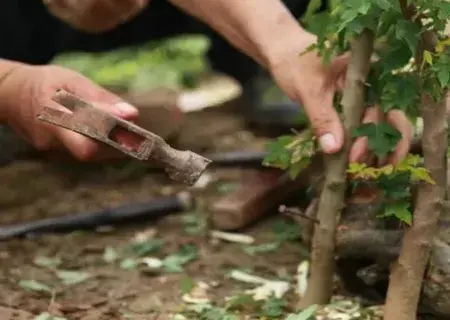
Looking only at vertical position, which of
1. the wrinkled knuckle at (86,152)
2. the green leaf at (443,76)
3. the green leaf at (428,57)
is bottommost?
the wrinkled knuckle at (86,152)

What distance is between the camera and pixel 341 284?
108 cm

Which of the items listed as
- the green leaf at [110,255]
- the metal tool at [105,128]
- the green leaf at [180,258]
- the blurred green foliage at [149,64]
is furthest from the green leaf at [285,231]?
the blurred green foliage at [149,64]

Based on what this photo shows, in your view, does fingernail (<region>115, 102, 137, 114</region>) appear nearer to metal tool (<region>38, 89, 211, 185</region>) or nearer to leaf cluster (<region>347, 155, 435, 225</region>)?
metal tool (<region>38, 89, 211, 185</region>)

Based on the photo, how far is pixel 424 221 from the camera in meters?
0.90

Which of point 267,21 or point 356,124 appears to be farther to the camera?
Answer: point 267,21

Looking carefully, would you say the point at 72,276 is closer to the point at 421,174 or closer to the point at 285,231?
the point at 285,231

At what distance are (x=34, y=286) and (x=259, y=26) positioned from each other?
0.46 meters

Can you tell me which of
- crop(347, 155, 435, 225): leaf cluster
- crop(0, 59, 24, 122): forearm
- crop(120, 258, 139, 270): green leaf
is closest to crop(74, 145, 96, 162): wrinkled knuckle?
crop(0, 59, 24, 122): forearm

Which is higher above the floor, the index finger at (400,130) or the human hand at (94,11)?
the human hand at (94,11)

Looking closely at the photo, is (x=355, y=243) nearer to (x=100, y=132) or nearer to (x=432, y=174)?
(x=432, y=174)

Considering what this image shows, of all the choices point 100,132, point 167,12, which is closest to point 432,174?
point 100,132

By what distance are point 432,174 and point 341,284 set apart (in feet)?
0.82

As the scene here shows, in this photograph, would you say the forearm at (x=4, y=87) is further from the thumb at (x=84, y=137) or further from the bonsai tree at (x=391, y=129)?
the bonsai tree at (x=391, y=129)

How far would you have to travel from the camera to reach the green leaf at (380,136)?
89 centimetres
